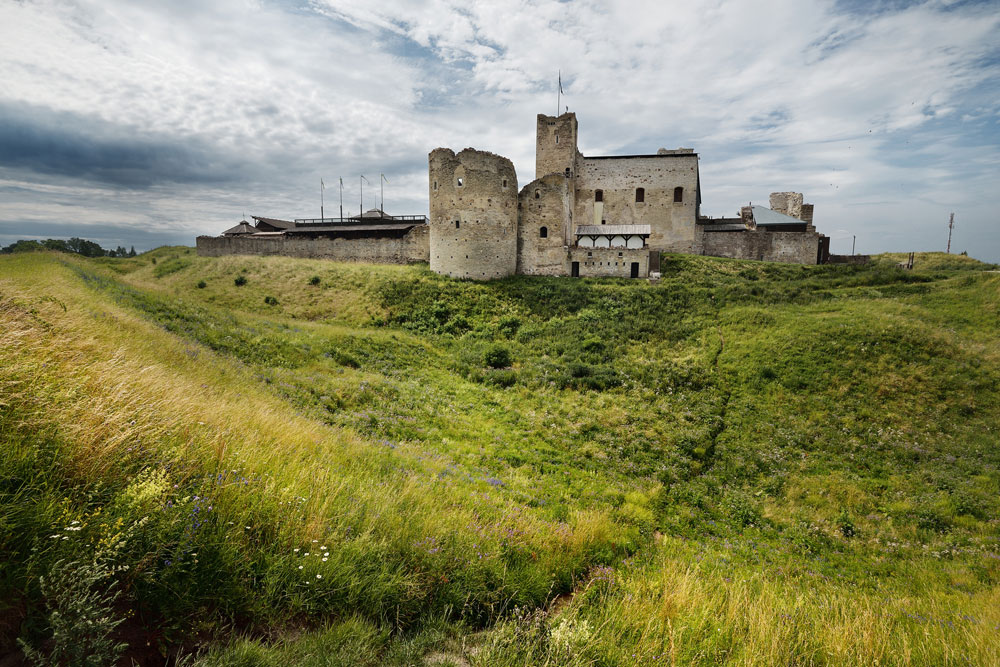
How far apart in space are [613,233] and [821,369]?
20992 mm

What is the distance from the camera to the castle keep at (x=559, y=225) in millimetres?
29562

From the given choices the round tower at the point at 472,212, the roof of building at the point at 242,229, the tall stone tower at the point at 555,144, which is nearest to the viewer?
the round tower at the point at 472,212

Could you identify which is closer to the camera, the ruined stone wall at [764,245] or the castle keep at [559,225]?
the castle keep at [559,225]

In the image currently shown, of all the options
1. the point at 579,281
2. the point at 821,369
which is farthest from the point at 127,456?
the point at 579,281

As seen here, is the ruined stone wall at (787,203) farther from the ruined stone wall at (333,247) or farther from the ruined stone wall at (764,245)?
the ruined stone wall at (333,247)

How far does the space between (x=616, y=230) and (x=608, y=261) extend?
4162 mm

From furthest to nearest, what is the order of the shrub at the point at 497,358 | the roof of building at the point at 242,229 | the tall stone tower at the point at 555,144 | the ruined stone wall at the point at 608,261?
the roof of building at the point at 242,229, the tall stone tower at the point at 555,144, the ruined stone wall at the point at 608,261, the shrub at the point at 497,358

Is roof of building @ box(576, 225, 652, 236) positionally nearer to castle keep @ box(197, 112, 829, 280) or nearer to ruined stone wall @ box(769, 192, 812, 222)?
castle keep @ box(197, 112, 829, 280)

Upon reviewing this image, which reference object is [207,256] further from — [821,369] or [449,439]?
[821,369]

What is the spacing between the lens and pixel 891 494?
31.5ft

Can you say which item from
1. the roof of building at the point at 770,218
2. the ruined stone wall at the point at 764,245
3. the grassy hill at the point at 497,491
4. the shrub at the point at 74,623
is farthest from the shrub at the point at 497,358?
the roof of building at the point at 770,218

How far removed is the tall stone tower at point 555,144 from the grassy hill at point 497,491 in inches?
979

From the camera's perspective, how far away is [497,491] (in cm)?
720

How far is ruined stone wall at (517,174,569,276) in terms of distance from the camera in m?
31.7
